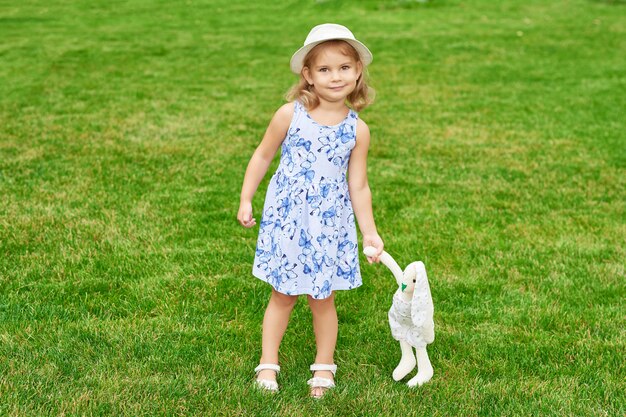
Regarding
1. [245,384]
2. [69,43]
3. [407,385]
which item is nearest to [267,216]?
[245,384]

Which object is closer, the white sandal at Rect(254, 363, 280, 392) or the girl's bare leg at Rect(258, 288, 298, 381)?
the white sandal at Rect(254, 363, 280, 392)

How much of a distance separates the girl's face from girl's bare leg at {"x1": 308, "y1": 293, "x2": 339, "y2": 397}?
927mm

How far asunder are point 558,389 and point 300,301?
5.03 feet

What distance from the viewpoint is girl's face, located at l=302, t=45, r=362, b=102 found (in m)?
3.30

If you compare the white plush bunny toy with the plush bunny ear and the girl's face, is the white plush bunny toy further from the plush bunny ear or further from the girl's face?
the girl's face

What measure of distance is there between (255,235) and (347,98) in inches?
83.8

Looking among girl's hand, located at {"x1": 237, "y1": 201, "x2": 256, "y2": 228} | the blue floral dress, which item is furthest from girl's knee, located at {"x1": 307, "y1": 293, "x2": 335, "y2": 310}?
girl's hand, located at {"x1": 237, "y1": 201, "x2": 256, "y2": 228}

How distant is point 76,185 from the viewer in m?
6.34

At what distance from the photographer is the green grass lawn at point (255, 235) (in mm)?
3531

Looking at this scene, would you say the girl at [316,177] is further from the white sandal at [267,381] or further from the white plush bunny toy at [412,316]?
the white plush bunny toy at [412,316]

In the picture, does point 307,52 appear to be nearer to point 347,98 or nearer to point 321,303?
point 347,98

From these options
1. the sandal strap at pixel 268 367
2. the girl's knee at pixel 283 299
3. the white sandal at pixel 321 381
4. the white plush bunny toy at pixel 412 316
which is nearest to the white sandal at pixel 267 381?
the sandal strap at pixel 268 367

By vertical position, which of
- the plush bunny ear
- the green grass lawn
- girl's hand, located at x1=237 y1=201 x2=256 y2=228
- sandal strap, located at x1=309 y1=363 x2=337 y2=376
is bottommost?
the green grass lawn

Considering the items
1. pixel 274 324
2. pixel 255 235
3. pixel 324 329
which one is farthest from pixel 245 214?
pixel 255 235
